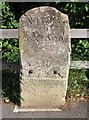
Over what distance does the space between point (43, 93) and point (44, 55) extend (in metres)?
0.64

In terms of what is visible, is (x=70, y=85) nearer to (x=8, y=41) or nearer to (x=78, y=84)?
(x=78, y=84)

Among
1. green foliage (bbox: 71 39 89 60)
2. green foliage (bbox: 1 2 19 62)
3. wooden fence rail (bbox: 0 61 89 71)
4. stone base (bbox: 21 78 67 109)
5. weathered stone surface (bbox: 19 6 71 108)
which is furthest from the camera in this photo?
green foliage (bbox: 1 2 19 62)

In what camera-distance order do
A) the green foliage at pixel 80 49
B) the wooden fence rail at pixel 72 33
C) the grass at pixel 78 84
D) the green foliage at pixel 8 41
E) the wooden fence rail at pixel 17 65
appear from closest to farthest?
the wooden fence rail at pixel 72 33 → the wooden fence rail at pixel 17 65 → the grass at pixel 78 84 → the green foliage at pixel 80 49 → the green foliage at pixel 8 41

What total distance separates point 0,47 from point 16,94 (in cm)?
144

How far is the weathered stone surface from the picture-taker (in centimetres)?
488

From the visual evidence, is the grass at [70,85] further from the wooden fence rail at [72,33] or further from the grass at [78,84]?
the wooden fence rail at [72,33]

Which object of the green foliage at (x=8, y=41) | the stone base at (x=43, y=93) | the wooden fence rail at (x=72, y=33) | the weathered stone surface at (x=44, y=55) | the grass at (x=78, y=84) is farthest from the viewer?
the green foliage at (x=8, y=41)

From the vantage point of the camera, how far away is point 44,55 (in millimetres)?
5000

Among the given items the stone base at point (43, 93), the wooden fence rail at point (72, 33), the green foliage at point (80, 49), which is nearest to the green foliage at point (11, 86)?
the stone base at point (43, 93)

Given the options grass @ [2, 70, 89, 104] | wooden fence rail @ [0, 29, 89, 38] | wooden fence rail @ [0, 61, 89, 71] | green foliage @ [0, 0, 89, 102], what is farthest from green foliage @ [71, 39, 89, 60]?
wooden fence rail @ [0, 29, 89, 38]

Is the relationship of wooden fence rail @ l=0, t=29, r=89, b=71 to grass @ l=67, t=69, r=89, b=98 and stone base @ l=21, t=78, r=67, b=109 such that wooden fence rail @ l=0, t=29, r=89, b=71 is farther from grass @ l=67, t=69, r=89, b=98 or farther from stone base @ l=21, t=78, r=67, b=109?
stone base @ l=21, t=78, r=67, b=109

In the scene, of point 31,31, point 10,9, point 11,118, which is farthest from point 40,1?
point 11,118

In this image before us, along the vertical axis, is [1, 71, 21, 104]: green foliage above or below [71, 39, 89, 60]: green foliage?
below

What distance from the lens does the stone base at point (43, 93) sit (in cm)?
516
